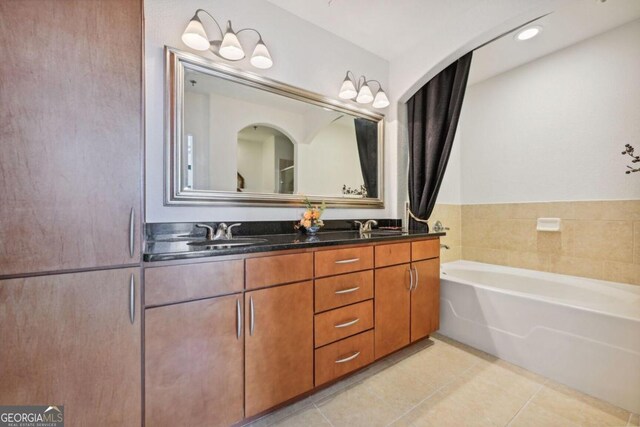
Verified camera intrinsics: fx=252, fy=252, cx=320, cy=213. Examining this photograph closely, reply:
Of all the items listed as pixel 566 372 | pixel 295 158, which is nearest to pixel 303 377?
pixel 295 158

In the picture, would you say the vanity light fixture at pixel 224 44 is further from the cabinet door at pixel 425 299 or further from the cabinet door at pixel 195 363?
the cabinet door at pixel 425 299

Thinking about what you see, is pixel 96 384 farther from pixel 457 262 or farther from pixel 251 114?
pixel 457 262

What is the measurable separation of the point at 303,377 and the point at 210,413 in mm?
465

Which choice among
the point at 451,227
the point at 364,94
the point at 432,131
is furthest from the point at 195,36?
the point at 451,227

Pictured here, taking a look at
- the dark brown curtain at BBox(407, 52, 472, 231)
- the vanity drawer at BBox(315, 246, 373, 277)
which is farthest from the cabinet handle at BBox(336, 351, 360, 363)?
the dark brown curtain at BBox(407, 52, 472, 231)

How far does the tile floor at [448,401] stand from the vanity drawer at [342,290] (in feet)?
1.83

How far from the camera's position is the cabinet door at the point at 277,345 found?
119 cm

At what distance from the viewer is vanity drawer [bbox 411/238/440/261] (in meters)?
1.90

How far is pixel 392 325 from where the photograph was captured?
177 cm

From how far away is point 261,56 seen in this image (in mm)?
1657

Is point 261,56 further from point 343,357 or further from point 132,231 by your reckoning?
point 343,357

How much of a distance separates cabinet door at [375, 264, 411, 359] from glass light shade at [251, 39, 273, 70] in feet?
5.12
